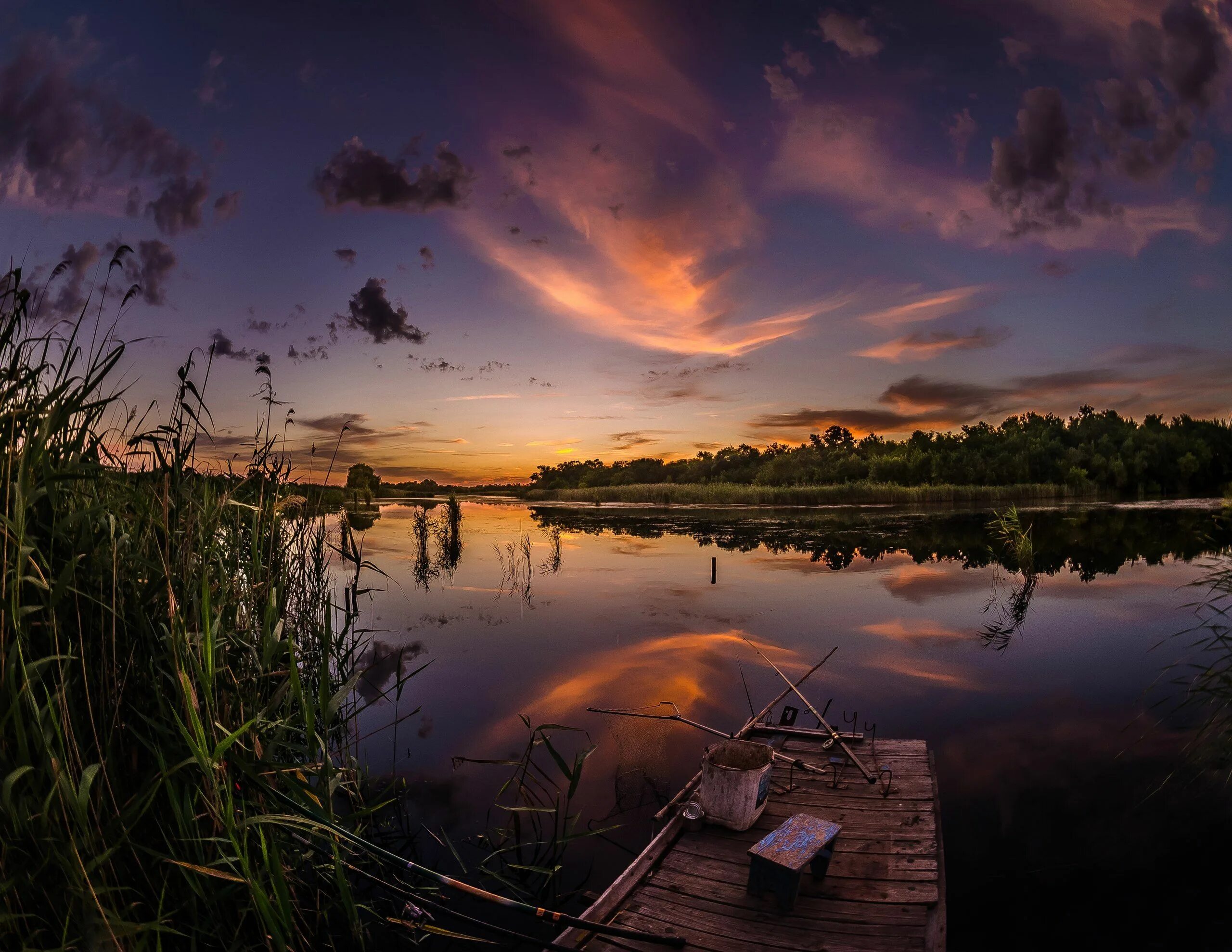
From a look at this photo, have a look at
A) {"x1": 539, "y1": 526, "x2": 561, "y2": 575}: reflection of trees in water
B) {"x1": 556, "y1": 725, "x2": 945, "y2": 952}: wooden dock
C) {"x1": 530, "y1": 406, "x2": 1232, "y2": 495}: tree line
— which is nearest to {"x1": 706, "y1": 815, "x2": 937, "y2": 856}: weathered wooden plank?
{"x1": 556, "y1": 725, "x2": 945, "y2": 952}: wooden dock

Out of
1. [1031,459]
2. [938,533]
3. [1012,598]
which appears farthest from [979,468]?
[1012,598]

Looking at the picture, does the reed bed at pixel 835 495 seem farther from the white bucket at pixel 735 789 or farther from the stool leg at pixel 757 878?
the stool leg at pixel 757 878

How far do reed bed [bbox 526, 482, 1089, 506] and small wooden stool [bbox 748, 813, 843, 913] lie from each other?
164ft

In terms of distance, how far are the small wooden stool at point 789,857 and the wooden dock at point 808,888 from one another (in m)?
0.12

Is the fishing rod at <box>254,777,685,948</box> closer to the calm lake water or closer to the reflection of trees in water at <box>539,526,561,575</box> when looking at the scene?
the calm lake water

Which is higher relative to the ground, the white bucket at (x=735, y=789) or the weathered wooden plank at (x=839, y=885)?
the white bucket at (x=735, y=789)

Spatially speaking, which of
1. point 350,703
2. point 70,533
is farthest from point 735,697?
point 70,533

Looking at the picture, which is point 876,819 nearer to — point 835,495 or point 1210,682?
point 1210,682

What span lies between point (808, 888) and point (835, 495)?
53251mm

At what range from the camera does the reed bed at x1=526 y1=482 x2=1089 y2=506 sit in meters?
54.8

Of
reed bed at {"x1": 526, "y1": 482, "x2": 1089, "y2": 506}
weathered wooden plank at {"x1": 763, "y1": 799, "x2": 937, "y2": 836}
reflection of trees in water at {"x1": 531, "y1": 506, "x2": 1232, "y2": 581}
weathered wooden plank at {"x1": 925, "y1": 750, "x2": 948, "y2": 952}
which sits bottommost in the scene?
weathered wooden plank at {"x1": 763, "y1": 799, "x2": 937, "y2": 836}

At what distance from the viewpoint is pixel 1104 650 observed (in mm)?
14430

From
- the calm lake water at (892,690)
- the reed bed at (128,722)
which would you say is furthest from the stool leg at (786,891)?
the reed bed at (128,722)

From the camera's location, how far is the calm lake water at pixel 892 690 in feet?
21.4
